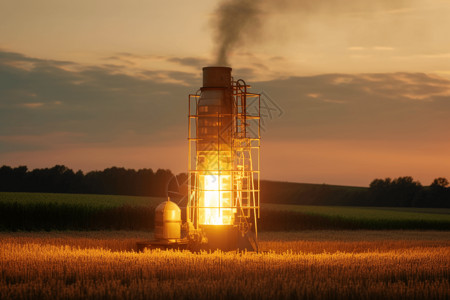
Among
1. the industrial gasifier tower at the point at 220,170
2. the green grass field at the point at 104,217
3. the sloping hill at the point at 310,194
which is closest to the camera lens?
the industrial gasifier tower at the point at 220,170

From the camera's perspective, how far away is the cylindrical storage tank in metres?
25.7

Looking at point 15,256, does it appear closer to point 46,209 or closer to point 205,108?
point 205,108

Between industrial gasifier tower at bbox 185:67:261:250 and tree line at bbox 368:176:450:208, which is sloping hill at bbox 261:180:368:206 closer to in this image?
tree line at bbox 368:176:450:208

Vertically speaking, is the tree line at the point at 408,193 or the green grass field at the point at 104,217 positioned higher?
the tree line at the point at 408,193

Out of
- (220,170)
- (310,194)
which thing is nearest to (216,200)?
(220,170)

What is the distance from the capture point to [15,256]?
21.2 metres

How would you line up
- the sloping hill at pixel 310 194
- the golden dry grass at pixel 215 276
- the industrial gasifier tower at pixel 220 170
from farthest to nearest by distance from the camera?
the sloping hill at pixel 310 194
the industrial gasifier tower at pixel 220 170
the golden dry grass at pixel 215 276

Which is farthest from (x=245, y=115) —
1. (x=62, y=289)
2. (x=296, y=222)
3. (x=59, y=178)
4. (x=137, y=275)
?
(x=59, y=178)

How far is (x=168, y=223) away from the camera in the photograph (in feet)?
84.3

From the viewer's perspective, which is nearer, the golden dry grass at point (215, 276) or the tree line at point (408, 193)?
the golden dry grass at point (215, 276)

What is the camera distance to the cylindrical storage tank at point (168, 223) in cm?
2567

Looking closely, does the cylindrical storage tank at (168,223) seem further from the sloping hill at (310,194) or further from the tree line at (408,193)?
the tree line at (408,193)

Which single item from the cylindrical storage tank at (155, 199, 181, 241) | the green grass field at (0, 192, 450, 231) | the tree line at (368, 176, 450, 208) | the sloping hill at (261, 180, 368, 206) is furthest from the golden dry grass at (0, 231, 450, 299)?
the tree line at (368, 176, 450, 208)

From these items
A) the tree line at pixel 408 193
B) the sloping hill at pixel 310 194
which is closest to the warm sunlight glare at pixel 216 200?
the sloping hill at pixel 310 194
